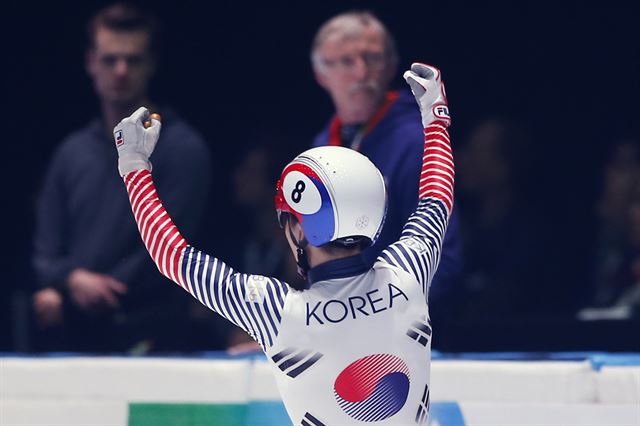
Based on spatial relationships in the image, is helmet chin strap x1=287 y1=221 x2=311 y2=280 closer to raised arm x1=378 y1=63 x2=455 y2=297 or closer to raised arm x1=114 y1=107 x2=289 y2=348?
raised arm x1=114 y1=107 x2=289 y2=348

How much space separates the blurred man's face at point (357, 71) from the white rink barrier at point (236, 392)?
1.01 metres

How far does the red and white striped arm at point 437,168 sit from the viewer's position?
127 inches

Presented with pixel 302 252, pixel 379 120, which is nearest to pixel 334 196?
pixel 302 252

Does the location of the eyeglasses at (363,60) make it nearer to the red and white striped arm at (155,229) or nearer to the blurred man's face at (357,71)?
the blurred man's face at (357,71)

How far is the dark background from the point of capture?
7.02 m

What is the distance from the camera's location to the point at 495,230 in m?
6.14

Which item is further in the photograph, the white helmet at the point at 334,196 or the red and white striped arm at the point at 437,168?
the red and white striped arm at the point at 437,168

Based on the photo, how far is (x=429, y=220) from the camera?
3.17 m

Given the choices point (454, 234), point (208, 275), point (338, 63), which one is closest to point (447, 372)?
point (454, 234)

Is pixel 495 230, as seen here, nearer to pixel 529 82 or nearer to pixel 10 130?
pixel 529 82

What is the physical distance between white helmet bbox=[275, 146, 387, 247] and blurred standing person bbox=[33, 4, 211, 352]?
2.29 m

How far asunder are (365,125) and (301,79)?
2910mm

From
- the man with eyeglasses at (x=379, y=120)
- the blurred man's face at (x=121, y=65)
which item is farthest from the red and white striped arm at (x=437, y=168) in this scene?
the blurred man's face at (x=121, y=65)

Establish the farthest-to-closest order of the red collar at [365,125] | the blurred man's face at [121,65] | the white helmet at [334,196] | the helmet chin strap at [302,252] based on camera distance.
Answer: the blurred man's face at [121,65]
the red collar at [365,125]
the helmet chin strap at [302,252]
the white helmet at [334,196]
